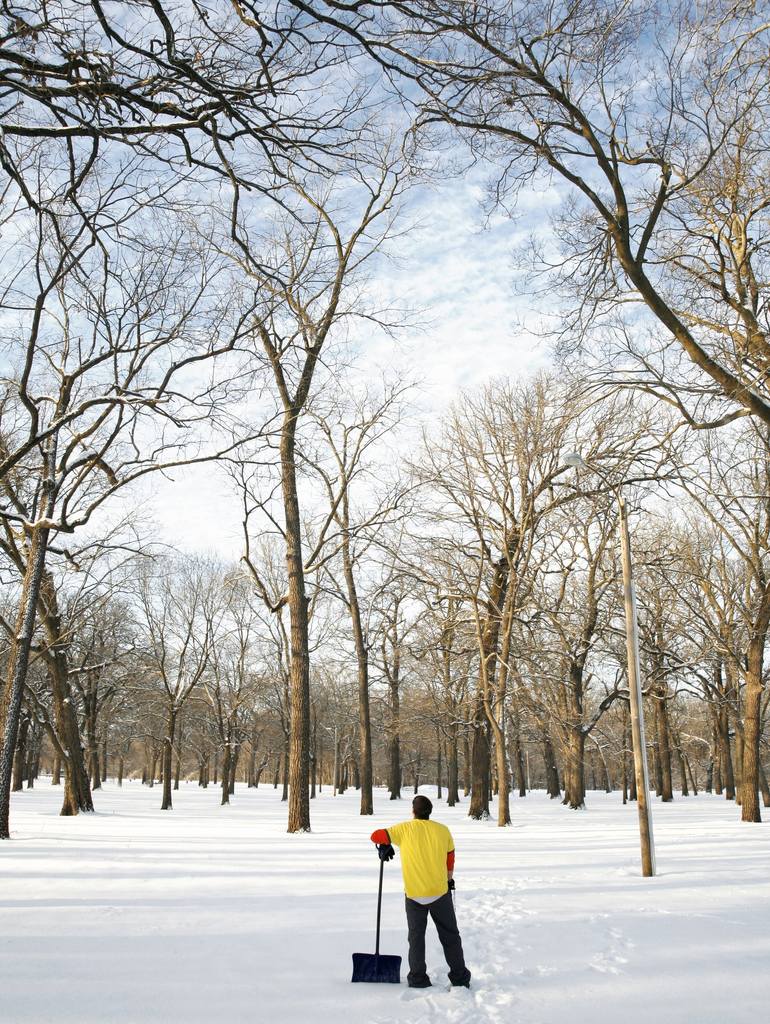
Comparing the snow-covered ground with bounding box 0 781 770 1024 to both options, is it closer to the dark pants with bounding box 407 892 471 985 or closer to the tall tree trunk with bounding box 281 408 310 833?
the dark pants with bounding box 407 892 471 985

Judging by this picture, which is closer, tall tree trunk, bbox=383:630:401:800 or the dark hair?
the dark hair

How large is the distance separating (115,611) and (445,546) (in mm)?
17948

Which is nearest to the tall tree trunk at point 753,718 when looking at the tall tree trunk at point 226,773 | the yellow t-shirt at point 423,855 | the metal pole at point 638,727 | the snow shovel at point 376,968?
the metal pole at point 638,727

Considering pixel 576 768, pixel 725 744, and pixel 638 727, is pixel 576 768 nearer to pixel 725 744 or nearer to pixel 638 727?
pixel 725 744

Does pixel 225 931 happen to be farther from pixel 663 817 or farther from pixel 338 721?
pixel 338 721

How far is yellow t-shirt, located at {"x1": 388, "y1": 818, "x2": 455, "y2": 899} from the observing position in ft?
19.4

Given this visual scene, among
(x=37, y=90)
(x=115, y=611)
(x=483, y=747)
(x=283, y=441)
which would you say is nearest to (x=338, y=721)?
(x=115, y=611)

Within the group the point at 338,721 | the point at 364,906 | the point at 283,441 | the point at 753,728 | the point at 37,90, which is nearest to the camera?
the point at 37,90

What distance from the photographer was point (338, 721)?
51875 mm

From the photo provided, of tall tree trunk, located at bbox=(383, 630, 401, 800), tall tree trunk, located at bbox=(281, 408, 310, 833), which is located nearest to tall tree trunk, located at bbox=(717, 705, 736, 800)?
tall tree trunk, located at bbox=(383, 630, 401, 800)

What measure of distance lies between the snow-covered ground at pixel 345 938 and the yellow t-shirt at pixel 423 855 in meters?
0.68

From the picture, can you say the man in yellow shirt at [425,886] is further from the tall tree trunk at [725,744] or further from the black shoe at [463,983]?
the tall tree trunk at [725,744]

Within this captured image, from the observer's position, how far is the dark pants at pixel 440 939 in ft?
18.5

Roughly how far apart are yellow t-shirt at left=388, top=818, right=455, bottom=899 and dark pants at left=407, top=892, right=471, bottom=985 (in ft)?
0.29
